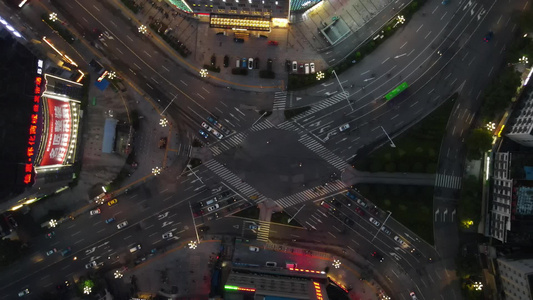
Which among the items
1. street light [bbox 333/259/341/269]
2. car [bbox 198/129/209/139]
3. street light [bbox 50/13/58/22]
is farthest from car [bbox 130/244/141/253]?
street light [bbox 50/13/58/22]

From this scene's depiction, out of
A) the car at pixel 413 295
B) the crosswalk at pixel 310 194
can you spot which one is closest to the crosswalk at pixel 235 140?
the crosswalk at pixel 310 194

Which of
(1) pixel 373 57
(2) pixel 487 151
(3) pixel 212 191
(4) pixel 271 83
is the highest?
(1) pixel 373 57

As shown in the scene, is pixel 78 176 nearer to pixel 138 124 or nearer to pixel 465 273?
pixel 138 124

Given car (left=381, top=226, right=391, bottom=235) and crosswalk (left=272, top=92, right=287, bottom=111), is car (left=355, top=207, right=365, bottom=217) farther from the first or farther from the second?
crosswalk (left=272, top=92, right=287, bottom=111)

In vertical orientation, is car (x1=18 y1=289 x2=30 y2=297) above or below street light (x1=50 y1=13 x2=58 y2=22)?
below

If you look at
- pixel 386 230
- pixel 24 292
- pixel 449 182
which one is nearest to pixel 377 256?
pixel 386 230

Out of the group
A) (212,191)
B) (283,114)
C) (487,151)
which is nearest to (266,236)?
(212,191)
